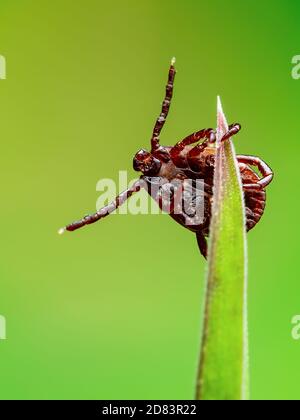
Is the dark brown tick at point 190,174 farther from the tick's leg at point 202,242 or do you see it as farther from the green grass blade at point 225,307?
the green grass blade at point 225,307

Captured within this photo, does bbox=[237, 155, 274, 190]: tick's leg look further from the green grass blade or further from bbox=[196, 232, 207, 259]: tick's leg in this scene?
the green grass blade

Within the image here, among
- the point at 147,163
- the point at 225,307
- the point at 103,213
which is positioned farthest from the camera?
the point at 147,163

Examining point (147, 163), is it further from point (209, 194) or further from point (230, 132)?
point (230, 132)

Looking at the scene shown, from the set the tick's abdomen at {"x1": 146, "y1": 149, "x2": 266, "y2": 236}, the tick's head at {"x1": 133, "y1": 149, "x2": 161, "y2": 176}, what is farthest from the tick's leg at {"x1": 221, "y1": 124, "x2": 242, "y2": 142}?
the tick's head at {"x1": 133, "y1": 149, "x2": 161, "y2": 176}

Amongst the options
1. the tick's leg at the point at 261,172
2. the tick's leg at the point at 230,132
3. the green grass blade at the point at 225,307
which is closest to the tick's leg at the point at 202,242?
Answer: the tick's leg at the point at 261,172

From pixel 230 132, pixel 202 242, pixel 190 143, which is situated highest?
pixel 190 143

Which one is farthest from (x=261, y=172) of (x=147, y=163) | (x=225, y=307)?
(x=225, y=307)

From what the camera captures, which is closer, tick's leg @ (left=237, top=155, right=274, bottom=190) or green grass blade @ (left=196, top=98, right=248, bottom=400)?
green grass blade @ (left=196, top=98, right=248, bottom=400)
